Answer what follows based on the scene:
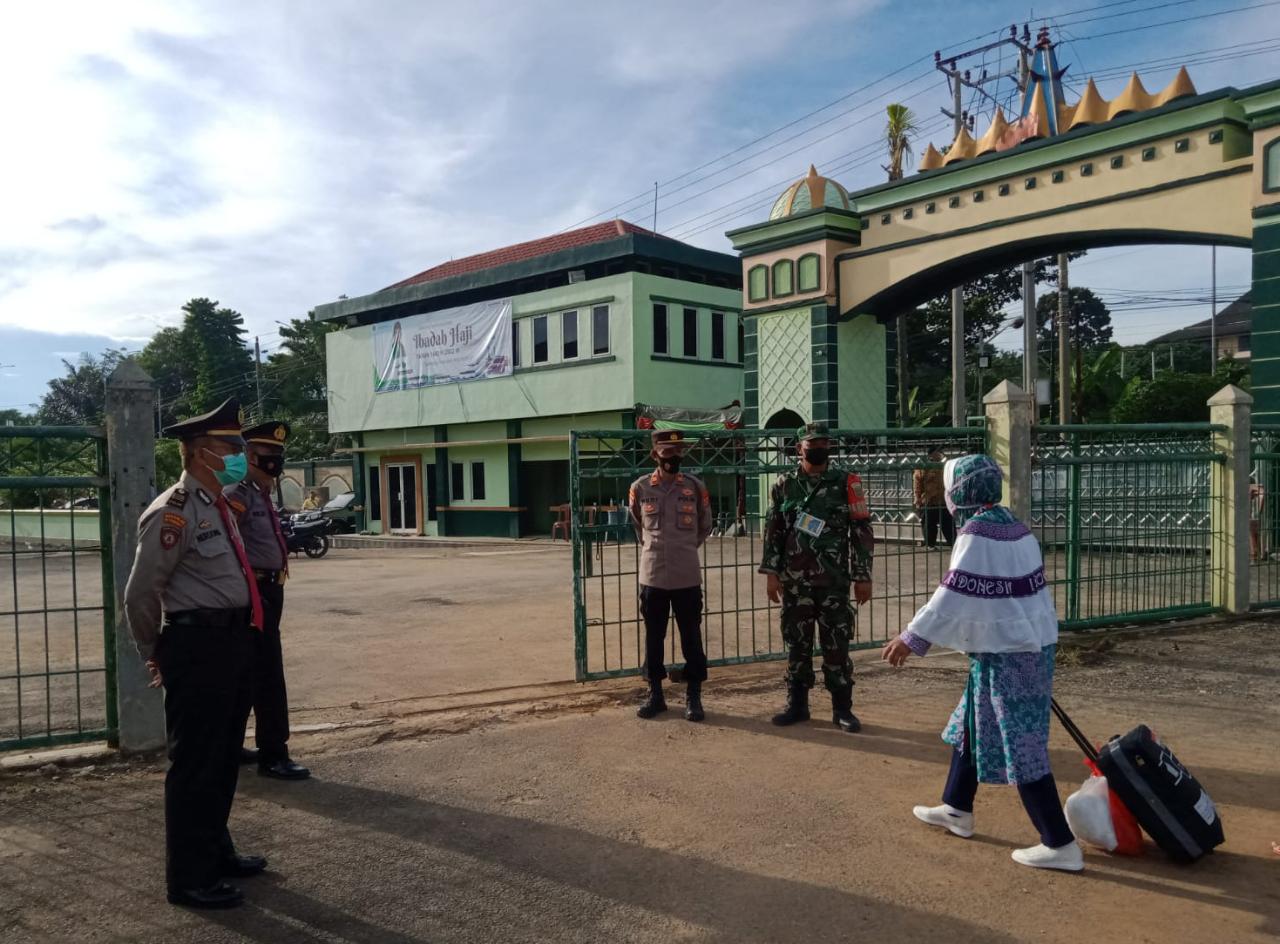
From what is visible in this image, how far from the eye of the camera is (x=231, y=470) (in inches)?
147

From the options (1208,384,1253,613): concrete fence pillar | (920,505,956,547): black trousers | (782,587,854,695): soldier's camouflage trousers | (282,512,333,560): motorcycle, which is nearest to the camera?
(782,587,854,695): soldier's camouflage trousers

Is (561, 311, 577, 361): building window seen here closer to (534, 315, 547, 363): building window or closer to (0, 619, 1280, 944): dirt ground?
(534, 315, 547, 363): building window

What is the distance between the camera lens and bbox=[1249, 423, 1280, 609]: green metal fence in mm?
8609

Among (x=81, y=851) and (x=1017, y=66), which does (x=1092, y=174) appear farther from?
(x=81, y=851)

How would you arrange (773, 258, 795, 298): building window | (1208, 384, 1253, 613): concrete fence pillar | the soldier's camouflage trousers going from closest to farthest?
the soldier's camouflage trousers
(1208, 384, 1253, 613): concrete fence pillar
(773, 258, 795, 298): building window

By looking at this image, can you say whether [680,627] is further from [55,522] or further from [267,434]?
[55,522]

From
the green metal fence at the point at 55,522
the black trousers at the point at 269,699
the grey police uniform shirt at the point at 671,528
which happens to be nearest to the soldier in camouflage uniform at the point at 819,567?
the grey police uniform shirt at the point at 671,528

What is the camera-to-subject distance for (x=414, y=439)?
95.5 feet

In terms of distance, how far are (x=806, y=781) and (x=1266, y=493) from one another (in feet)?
21.7

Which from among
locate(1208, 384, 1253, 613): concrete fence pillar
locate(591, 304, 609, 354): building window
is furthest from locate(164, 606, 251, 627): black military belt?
locate(591, 304, 609, 354): building window

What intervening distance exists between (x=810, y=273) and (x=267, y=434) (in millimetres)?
14139

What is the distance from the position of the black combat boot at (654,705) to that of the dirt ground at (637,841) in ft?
0.44

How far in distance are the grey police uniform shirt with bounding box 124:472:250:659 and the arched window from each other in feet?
43.8

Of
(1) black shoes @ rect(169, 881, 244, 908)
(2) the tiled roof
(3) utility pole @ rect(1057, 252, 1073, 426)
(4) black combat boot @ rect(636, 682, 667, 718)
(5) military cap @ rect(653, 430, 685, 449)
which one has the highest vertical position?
(2) the tiled roof
